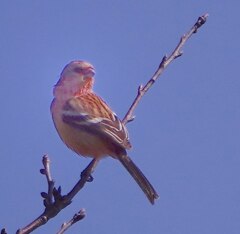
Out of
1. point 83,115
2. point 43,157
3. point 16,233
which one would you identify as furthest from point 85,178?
point 83,115

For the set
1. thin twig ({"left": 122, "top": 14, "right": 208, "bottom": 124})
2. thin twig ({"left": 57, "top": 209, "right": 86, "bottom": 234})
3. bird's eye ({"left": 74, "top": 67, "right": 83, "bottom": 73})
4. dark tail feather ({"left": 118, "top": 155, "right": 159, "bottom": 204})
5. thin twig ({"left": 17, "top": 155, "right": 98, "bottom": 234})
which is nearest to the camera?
thin twig ({"left": 17, "top": 155, "right": 98, "bottom": 234})

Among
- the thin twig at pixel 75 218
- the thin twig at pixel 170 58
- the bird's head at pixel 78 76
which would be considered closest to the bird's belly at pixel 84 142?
the bird's head at pixel 78 76

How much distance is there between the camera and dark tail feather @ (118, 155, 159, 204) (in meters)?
5.50

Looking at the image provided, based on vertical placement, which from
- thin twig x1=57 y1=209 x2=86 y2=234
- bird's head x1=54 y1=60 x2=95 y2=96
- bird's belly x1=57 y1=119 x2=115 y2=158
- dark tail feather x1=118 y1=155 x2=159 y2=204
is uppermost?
bird's head x1=54 y1=60 x2=95 y2=96

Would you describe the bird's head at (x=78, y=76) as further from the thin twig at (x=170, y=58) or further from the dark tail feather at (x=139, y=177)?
the thin twig at (x=170, y=58)

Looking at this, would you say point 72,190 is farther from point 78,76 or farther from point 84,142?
point 78,76

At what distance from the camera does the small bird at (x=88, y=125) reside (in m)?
6.30

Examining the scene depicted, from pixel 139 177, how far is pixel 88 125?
0.98 meters

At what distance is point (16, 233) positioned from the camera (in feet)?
11.4

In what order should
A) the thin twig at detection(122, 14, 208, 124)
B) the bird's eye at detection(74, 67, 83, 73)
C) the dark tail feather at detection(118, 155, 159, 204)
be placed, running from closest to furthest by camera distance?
the thin twig at detection(122, 14, 208, 124) → the dark tail feather at detection(118, 155, 159, 204) → the bird's eye at detection(74, 67, 83, 73)

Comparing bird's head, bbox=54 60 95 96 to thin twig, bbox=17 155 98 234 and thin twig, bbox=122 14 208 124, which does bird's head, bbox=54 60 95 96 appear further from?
thin twig, bbox=17 155 98 234

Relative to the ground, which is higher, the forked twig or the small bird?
the small bird

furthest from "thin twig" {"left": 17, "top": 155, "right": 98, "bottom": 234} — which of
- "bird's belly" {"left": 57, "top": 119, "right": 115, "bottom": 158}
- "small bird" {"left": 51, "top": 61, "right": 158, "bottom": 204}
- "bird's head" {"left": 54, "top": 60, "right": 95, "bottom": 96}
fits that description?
"bird's head" {"left": 54, "top": 60, "right": 95, "bottom": 96}

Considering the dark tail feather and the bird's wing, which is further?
the bird's wing
